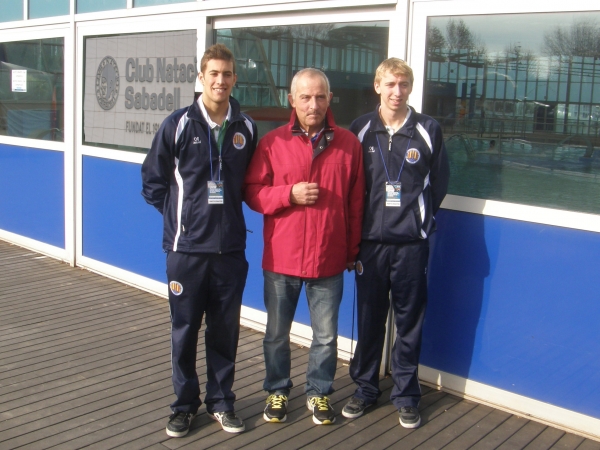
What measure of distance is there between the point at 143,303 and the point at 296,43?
93.6 inches

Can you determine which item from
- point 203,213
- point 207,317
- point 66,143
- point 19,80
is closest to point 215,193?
point 203,213

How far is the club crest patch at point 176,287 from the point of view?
349 centimetres

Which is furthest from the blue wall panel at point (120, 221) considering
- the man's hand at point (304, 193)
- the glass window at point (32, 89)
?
the man's hand at point (304, 193)

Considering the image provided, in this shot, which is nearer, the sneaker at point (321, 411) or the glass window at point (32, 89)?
the sneaker at point (321, 411)

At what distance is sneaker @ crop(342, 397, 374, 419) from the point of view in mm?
3811

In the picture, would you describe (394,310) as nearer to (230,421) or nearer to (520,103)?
(230,421)

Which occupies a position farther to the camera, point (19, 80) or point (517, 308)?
point (19, 80)

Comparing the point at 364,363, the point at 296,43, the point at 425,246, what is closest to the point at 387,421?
the point at 364,363

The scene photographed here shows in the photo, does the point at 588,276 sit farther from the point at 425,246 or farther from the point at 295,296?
the point at 295,296

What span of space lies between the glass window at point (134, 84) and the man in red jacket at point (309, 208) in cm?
211

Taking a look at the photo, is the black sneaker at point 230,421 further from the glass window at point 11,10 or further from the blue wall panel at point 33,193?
the glass window at point 11,10

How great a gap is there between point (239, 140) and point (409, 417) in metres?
1.63

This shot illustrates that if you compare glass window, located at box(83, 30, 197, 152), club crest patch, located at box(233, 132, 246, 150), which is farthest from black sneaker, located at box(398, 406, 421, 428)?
glass window, located at box(83, 30, 197, 152)

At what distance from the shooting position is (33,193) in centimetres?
726
